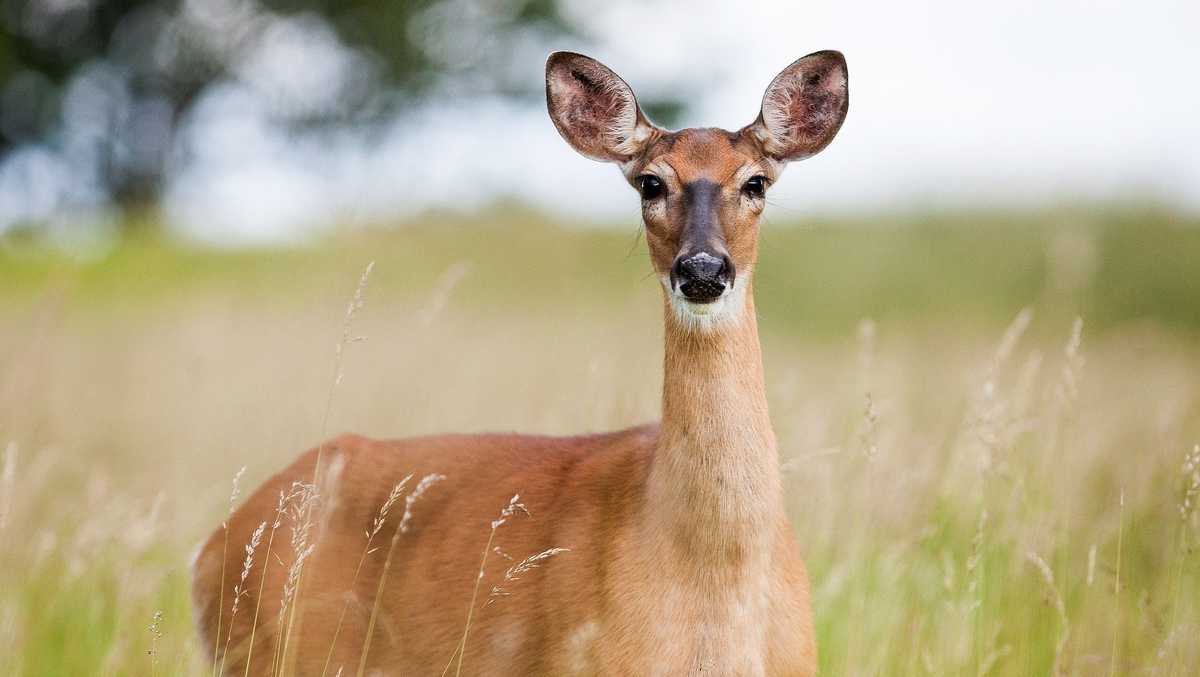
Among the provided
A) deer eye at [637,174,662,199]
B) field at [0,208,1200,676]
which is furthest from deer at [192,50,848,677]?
field at [0,208,1200,676]

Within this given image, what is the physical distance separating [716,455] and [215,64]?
21391 millimetres

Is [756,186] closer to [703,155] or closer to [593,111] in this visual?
[703,155]

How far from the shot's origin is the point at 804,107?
378cm

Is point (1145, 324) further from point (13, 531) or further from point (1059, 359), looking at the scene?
point (13, 531)

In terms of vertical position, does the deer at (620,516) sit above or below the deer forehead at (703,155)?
below

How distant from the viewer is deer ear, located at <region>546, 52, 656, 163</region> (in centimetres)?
378

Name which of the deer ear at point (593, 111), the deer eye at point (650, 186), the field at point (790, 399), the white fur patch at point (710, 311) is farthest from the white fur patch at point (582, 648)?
the deer ear at point (593, 111)

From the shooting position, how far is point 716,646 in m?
3.12

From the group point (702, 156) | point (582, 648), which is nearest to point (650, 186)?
point (702, 156)

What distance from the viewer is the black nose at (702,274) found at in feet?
10.3

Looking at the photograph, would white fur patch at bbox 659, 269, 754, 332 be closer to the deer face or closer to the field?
the deer face

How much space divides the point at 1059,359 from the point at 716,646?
31.2ft

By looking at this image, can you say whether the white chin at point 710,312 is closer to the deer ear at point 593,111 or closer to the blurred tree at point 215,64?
the deer ear at point 593,111

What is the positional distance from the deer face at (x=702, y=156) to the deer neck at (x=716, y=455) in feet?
0.29
